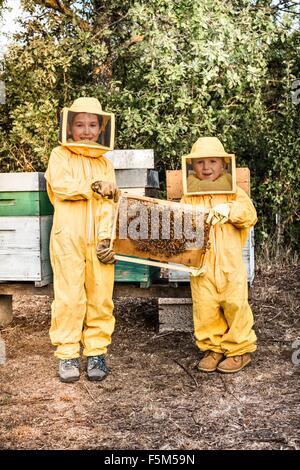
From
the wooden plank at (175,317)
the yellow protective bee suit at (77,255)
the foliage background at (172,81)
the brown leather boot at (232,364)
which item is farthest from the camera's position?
the foliage background at (172,81)

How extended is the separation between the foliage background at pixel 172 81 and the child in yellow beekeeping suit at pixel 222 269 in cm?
164

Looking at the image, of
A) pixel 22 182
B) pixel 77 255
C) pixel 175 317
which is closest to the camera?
pixel 77 255

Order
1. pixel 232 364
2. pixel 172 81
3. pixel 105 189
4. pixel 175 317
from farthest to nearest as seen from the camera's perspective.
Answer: pixel 172 81, pixel 175 317, pixel 232 364, pixel 105 189

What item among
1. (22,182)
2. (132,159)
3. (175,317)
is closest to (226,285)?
(175,317)

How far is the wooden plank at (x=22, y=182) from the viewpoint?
12.9 feet

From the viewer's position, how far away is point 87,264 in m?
3.52

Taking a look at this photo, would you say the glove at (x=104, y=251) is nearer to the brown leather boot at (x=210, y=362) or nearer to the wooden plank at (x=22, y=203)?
the wooden plank at (x=22, y=203)

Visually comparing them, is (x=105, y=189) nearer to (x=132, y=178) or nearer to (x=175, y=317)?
(x=132, y=178)

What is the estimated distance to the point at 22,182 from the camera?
156 inches

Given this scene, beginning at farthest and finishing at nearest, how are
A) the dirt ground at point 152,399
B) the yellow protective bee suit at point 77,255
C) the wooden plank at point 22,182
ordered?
the wooden plank at point 22,182, the yellow protective bee suit at point 77,255, the dirt ground at point 152,399

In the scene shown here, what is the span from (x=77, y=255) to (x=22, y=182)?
2.79ft

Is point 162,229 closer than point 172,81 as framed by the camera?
Yes

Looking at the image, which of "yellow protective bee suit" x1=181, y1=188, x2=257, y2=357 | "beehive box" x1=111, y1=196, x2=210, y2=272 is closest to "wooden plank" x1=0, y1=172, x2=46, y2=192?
"beehive box" x1=111, y1=196, x2=210, y2=272

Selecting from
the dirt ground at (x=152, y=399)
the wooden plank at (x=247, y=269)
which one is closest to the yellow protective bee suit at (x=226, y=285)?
the dirt ground at (x=152, y=399)
